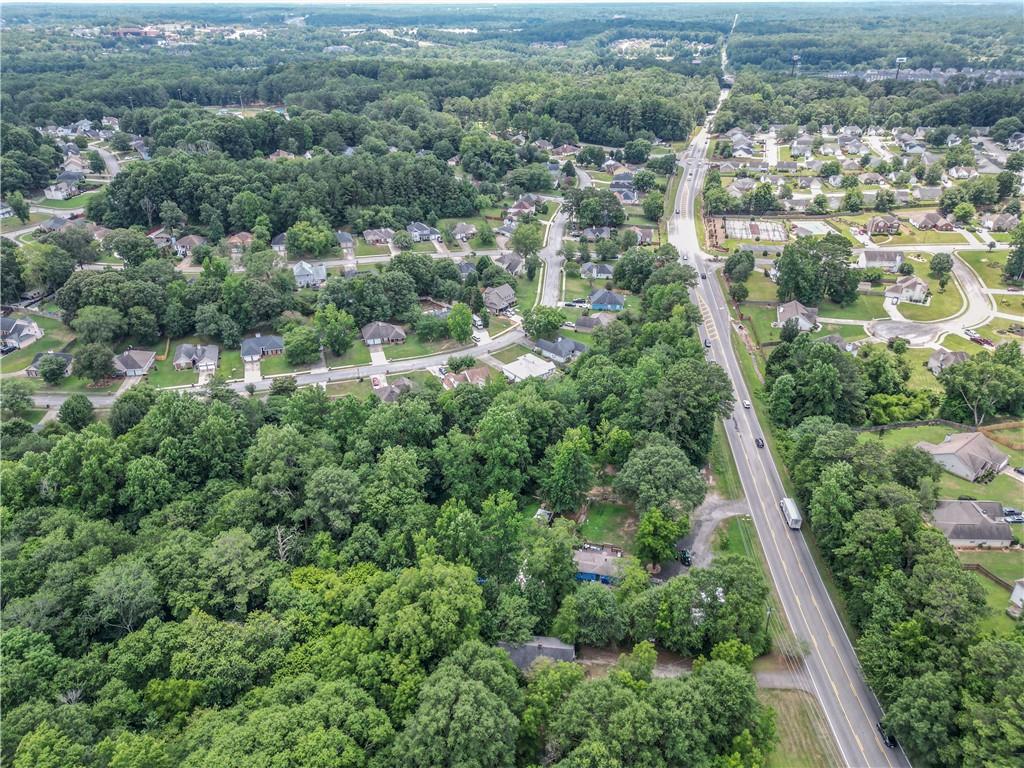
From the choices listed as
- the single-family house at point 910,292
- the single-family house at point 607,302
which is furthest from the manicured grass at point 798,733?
the single-family house at point 910,292

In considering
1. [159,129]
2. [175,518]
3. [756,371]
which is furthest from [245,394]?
[159,129]

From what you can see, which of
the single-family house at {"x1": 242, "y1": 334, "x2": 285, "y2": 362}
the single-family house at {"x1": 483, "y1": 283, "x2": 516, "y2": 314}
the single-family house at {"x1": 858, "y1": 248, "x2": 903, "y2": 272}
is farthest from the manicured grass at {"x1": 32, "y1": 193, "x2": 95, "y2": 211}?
the single-family house at {"x1": 858, "y1": 248, "x2": 903, "y2": 272}

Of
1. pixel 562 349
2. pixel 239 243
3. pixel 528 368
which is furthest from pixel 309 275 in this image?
pixel 562 349

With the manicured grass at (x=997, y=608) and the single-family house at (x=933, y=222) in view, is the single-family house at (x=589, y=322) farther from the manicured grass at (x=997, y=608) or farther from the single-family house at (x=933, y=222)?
the single-family house at (x=933, y=222)

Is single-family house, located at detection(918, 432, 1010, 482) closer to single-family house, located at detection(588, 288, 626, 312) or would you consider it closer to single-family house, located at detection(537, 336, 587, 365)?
single-family house, located at detection(537, 336, 587, 365)

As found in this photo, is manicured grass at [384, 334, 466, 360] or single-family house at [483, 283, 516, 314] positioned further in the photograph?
single-family house at [483, 283, 516, 314]

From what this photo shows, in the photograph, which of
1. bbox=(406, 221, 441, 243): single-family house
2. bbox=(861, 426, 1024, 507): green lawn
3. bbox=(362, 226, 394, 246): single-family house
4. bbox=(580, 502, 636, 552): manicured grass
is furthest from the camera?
bbox=(406, 221, 441, 243): single-family house

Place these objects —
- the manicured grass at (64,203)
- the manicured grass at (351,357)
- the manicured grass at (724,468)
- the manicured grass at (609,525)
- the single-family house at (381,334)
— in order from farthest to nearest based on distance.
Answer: the manicured grass at (64,203)
the single-family house at (381,334)
the manicured grass at (351,357)
the manicured grass at (724,468)
the manicured grass at (609,525)

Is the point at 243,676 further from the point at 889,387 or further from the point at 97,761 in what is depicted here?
the point at 889,387
